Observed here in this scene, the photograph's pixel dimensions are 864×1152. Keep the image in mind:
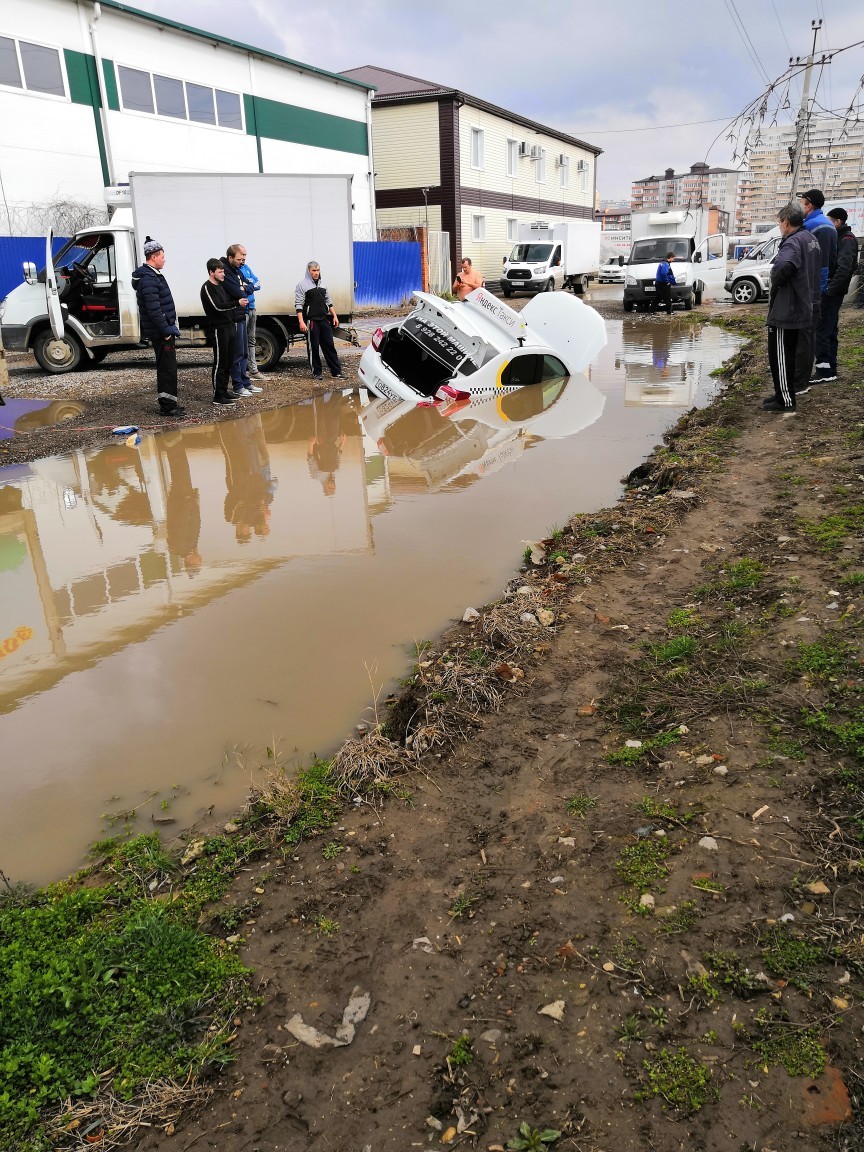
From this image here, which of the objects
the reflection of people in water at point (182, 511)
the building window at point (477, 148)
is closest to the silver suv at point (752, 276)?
the building window at point (477, 148)

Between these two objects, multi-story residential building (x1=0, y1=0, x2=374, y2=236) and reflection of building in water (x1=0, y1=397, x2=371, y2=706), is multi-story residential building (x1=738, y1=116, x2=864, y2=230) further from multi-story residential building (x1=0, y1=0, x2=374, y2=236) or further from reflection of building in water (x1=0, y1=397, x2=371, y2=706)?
reflection of building in water (x1=0, y1=397, x2=371, y2=706)

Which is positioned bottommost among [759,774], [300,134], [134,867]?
[134,867]

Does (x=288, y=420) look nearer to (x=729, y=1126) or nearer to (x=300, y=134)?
(x=729, y=1126)

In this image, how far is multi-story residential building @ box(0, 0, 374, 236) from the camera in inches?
714

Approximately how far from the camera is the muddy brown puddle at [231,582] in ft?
12.1

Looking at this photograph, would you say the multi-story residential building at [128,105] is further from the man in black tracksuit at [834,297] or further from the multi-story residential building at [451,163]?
the man in black tracksuit at [834,297]

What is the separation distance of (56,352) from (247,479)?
26.5 ft

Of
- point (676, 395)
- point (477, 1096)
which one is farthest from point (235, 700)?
point (676, 395)

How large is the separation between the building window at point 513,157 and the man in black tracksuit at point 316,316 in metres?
29.3

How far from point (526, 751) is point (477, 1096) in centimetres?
160

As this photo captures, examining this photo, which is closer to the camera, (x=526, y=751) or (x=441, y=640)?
(x=526, y=751)

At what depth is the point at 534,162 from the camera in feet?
138

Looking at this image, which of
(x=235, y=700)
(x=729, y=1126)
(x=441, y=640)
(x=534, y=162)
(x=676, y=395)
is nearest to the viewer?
(x=729, y=1126)

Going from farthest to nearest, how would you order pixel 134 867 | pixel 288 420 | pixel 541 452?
pixel 288 420
pixel 541 452
pixel 134 867
